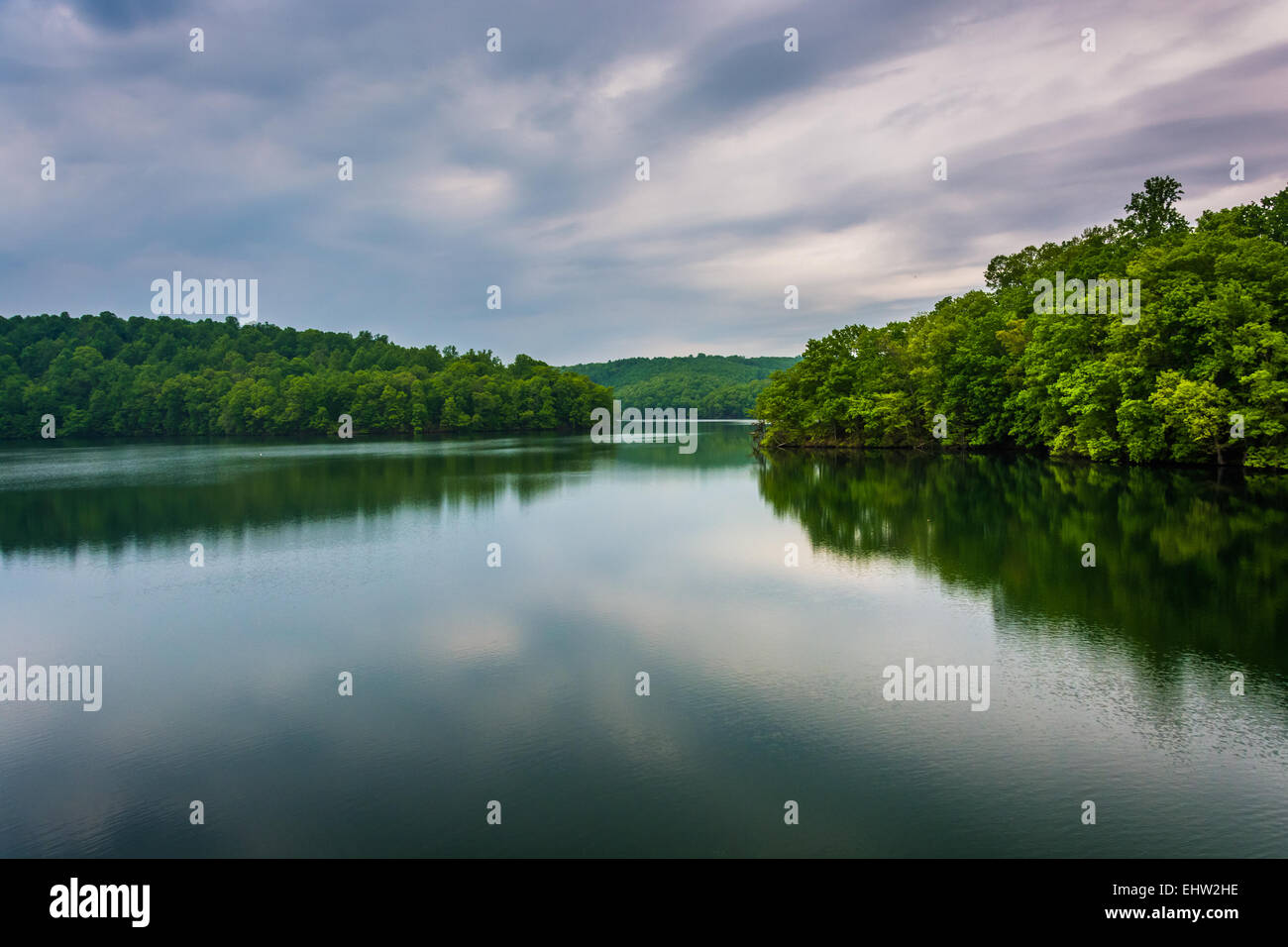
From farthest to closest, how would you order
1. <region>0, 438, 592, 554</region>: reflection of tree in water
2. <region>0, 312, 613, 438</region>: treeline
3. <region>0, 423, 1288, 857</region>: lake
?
<region>0, 312, 613, 438</region>: treeline, <region>0, 438, 592, 554</region>: reflection of tree in water, <region>0, 423, 1288, 857</region>: lake

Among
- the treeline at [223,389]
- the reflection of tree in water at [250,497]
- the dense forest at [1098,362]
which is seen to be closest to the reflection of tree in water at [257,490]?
the reflection of tree in water at [250,497]

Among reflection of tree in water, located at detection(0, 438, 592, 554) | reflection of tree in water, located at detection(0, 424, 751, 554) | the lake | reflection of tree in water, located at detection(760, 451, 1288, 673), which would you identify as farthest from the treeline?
the lake

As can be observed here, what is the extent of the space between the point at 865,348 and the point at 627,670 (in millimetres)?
53296

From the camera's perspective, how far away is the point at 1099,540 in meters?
19.3

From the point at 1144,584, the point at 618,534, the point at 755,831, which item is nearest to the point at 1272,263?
the point at 1144,584

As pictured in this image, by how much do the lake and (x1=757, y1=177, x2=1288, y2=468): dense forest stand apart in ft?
35.1

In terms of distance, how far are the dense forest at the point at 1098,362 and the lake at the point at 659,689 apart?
10.7m

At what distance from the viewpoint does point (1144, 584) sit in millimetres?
14875

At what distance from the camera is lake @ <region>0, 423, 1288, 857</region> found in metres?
6.90

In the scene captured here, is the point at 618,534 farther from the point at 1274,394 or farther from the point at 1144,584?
the point at 1274,394

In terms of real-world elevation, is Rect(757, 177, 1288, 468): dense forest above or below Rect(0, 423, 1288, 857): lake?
above

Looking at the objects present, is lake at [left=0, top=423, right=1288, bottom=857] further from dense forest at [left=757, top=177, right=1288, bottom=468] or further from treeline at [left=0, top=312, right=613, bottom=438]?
treeline at [left=0, top=312, right=613, bottom=438]

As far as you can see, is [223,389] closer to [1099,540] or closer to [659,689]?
[1099,540]

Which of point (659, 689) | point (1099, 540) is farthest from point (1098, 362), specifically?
point (659, 689)
